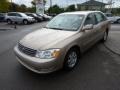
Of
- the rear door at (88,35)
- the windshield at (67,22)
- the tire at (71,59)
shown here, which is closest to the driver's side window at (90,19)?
the rear door at (88,35)

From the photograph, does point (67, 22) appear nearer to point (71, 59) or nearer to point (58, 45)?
point (71, 59)

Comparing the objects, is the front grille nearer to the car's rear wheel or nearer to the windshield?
the car's rear wheel

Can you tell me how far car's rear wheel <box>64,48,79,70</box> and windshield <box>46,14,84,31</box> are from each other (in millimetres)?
791

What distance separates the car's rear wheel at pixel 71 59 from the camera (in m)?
4.23

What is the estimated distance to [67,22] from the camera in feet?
17.4

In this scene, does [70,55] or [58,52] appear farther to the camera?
[70,55]

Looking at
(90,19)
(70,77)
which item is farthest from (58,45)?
(90,19)

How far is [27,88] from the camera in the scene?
3.60 m

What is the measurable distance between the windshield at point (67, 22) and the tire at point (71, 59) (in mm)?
788

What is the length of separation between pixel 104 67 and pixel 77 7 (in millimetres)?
55818

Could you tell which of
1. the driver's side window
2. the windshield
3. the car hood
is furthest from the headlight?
the driver's side window

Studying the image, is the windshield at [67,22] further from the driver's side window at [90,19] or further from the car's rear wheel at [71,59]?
the car's rear wheel at [71,59]

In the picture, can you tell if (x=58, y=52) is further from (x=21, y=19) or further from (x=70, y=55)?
(x=21, y=19)

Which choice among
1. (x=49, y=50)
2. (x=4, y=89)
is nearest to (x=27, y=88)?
(x=4, y=89)
